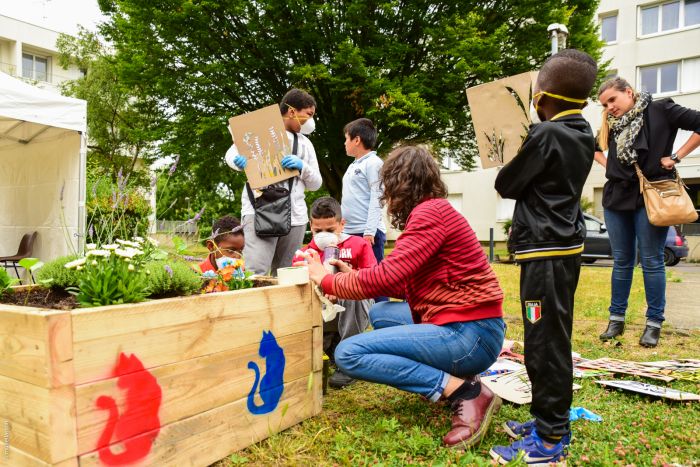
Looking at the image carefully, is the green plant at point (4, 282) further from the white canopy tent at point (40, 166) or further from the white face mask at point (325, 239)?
the white canopy tent at point (40, 166)

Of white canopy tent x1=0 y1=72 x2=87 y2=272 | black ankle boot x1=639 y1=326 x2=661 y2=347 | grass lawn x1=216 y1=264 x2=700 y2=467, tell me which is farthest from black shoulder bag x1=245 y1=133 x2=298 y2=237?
white canopy tent x1=0 y1=72 x2=87 y2=272

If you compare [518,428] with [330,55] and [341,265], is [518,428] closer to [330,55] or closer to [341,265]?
[341,265]

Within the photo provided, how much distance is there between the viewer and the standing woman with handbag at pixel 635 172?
346 centimetres

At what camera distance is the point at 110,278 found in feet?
5.57

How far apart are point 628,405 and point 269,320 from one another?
1.71 m

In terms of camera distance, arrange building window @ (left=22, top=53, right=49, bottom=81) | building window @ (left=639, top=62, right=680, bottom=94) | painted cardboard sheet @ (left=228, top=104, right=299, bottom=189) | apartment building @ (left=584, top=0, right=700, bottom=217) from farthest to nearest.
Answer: building window @ (left=22, top=53, right=49, bottom=81) < building window @ (left=639, top=62, right=680, bottom=94) < apartment building @ (left=584, top=0, right=700, bottom=217) < painted cardboard sheet @ (left=228, top=104, right=299, bottom=189)

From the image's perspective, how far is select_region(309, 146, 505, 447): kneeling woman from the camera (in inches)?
81.6

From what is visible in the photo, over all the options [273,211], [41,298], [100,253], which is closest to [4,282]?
[41,298]

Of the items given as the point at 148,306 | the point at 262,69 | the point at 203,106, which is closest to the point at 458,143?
the point at 262,69

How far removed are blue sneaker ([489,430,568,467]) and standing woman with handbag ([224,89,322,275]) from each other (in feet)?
6.51

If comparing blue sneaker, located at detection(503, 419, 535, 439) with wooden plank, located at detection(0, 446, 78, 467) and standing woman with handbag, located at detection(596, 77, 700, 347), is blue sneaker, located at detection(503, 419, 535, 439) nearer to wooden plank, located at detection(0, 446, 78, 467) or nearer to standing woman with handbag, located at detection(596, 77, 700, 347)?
wooden plank, located at detection(0, 446, 78, 467)

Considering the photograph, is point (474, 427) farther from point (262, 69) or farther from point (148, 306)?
point (262, 69)

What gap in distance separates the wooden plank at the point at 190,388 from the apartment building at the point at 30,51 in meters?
28.7

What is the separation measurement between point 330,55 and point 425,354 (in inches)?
479
